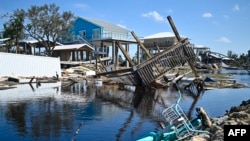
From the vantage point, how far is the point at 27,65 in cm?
5053

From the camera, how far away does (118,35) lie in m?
68.6

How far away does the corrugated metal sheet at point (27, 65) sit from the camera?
46.9m

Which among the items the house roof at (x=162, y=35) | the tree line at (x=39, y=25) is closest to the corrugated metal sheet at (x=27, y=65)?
the tree line at (x=39, y=25)

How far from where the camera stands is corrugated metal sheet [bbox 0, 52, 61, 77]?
46875 mm

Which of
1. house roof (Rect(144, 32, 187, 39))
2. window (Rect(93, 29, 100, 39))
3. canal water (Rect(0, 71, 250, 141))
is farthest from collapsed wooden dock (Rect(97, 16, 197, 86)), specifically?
house roof (Rect(144, 32, 187, 39))

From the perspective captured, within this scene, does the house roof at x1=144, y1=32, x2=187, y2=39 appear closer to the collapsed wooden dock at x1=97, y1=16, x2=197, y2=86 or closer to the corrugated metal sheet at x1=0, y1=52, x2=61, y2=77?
the corrugated metal sheet at x1=0, y1=52, x2=61, y2=77

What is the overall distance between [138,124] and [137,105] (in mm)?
8132

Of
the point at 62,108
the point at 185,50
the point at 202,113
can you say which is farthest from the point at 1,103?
the point at 185,50

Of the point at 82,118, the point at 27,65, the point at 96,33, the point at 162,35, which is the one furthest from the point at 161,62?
the point at 162,35

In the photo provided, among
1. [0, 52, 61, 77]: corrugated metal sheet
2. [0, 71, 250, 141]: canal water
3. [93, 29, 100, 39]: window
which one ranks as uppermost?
[93, 29, 100, 39]: window

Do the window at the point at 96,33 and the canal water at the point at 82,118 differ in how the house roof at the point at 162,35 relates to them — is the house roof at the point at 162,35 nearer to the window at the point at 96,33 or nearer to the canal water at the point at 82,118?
the window at the point at 96,33

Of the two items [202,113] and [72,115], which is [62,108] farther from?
[202,113]

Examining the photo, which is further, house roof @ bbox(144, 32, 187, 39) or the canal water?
house roof @ bbox(144, 32, 187, 39)

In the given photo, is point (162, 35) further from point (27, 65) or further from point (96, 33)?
point (27, 65)
